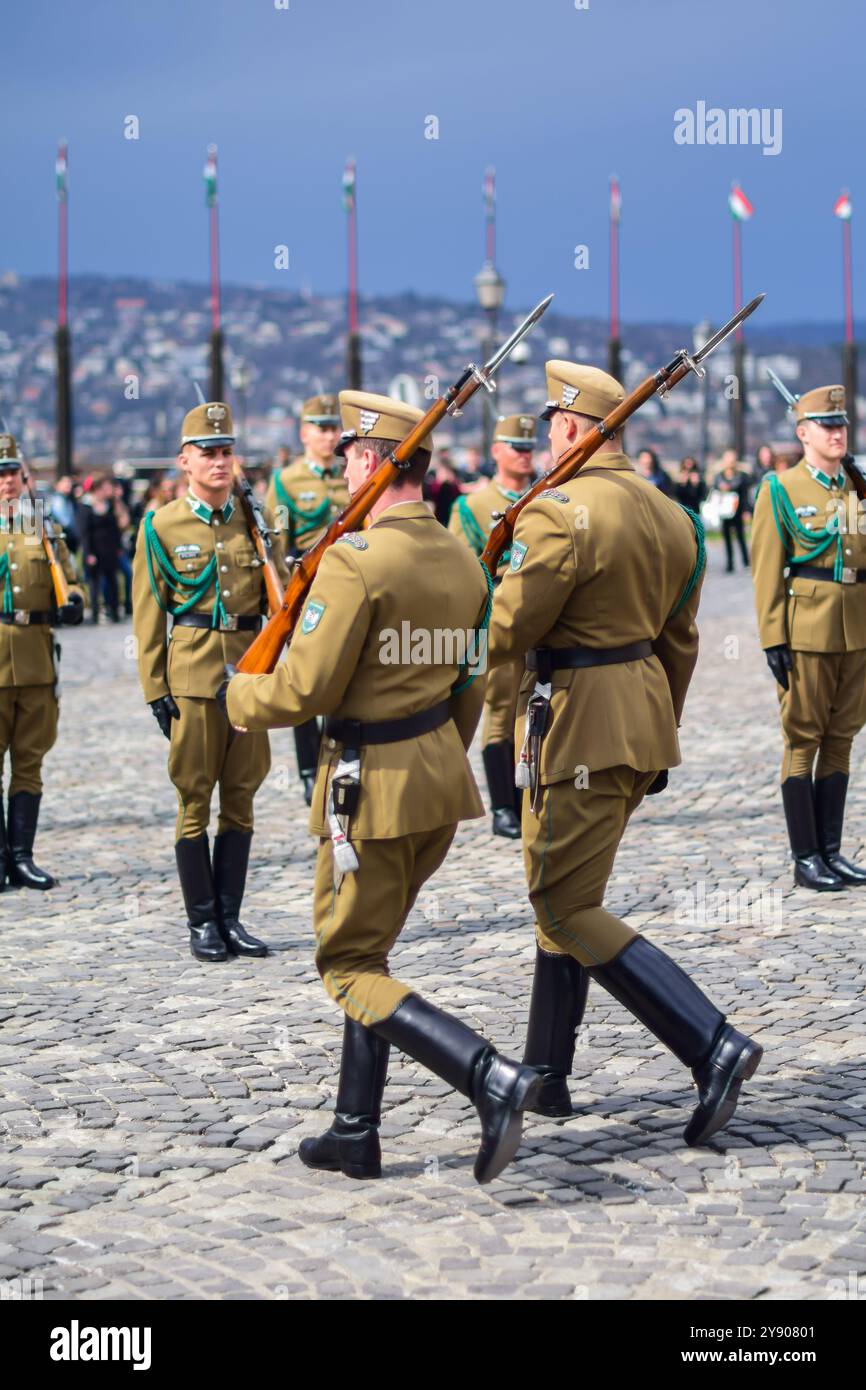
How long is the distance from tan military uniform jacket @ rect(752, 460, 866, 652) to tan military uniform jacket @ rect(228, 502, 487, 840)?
11.9 ft

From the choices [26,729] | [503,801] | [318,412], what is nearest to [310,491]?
[318,412]

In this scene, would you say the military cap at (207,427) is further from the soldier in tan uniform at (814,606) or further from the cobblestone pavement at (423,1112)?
the soldier in tan uniform at (814,606)

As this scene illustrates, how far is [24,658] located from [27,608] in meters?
0.24

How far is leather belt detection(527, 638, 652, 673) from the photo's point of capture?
5.41m

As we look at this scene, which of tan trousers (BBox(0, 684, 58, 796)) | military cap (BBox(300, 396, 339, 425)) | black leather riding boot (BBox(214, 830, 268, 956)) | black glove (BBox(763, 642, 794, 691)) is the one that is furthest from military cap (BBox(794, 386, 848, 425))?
tan trousers (BBox(0, 684, 58, 796))

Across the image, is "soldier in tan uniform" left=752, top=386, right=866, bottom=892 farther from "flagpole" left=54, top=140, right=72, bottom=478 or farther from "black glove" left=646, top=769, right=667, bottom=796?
"flagpole" left=54, top=140, right=72, bottom=478

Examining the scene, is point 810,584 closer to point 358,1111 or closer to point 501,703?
point 501,703

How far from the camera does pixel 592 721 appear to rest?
17.6ft

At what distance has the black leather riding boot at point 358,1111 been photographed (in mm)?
5055

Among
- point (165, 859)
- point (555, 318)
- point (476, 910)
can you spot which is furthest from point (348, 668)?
point (555, 318)

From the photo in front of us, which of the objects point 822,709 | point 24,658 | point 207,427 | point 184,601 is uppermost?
point 207,427

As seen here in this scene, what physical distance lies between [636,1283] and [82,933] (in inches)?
164

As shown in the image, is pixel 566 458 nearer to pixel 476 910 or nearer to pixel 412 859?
pixel 412 859

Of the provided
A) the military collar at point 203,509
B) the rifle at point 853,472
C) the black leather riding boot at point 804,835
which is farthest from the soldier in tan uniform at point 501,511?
the military collar at point 203,509
